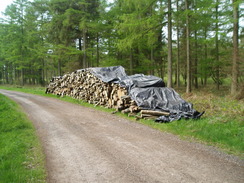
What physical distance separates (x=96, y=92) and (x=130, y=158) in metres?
7.86

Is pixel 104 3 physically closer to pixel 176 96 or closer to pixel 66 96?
pixel 66 96

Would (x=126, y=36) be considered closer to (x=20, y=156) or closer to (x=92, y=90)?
(x=92, y=90)

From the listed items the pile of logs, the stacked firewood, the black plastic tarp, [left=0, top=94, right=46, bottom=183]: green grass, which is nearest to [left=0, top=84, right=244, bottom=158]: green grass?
the black plastic tarp

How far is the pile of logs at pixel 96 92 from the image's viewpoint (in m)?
8.10

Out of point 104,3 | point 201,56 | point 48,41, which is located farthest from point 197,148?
point 48,41

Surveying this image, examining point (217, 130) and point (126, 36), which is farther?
point (126, 36)

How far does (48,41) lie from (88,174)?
22786 millimetres

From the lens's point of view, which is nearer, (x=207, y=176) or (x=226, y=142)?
(x=207, y=176)

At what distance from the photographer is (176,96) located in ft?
26.9

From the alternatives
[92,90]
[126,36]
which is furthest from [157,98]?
[126,36]

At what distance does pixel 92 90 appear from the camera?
11758 millimetres

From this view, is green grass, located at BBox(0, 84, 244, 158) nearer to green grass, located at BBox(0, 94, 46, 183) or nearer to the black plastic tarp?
the black plastic tarp

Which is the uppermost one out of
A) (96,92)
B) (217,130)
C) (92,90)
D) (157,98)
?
(92,90)

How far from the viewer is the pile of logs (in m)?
8.10
